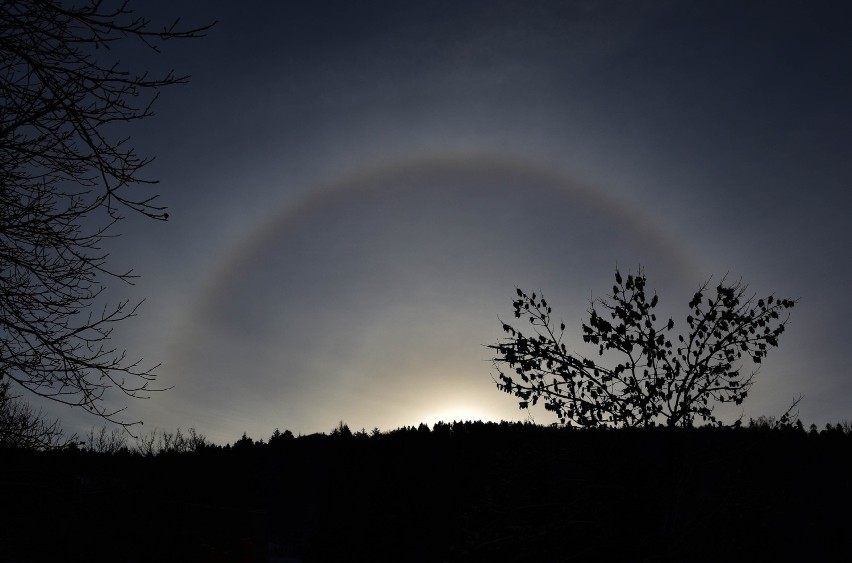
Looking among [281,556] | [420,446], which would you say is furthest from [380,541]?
[281,556]

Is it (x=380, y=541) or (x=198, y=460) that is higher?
(x=198, y=460)

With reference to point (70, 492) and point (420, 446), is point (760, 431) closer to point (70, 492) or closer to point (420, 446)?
point (70, 492)

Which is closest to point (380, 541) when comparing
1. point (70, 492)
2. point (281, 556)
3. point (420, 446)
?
point (420, 446)

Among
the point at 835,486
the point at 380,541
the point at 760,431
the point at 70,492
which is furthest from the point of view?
the point at 380,541

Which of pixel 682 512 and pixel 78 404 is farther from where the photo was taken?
pixel 682 512

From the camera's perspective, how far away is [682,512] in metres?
7.57

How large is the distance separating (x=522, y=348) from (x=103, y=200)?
210 inches

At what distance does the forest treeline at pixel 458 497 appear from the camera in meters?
7.02

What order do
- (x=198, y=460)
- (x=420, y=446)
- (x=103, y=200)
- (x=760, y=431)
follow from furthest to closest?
(x=198, y=460), (x=420, y=446), (x=760, y=431), (x=103, y=200)

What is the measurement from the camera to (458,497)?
45.8 m

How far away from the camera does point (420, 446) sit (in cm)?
4981

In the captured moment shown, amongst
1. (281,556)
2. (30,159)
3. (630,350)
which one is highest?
(30,159)

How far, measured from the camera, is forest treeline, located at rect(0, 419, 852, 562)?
23.0 feet

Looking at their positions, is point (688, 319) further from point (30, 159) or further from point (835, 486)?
point (835, 486)
